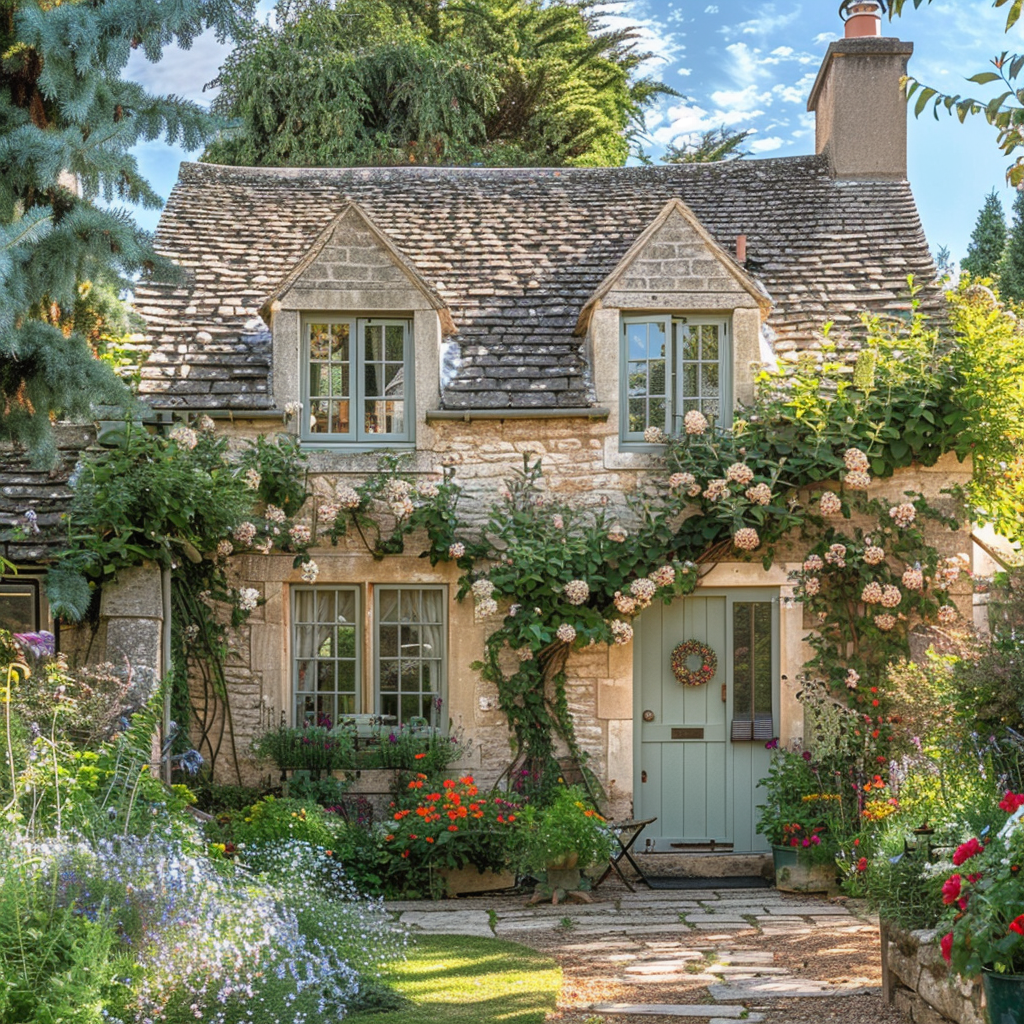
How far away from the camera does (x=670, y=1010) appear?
17.9 ft

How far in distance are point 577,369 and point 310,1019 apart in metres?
6.40

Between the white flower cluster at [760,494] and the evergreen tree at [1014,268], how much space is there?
11.7 meters

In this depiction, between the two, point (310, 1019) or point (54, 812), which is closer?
point (310, 1019)

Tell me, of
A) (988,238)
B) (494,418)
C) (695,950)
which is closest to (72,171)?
(494,418)

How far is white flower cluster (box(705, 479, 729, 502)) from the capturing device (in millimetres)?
9070

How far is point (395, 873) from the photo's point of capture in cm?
841

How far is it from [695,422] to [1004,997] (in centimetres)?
589

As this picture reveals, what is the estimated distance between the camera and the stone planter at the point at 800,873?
856cm

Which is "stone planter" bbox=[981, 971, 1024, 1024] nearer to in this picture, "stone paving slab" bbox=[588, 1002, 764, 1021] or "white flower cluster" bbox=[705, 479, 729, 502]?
"stone paving slab" bbox=[588, 1002, 764, 1021]

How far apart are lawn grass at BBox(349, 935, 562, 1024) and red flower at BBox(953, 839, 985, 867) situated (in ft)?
6.45

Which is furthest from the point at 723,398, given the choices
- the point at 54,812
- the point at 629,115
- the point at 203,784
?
the point at 629,115

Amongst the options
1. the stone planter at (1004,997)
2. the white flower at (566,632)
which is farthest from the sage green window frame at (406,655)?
the stone planter at (1004,997)

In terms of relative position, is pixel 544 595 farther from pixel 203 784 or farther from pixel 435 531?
pixel 203 784

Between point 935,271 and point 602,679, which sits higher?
point 935,271
